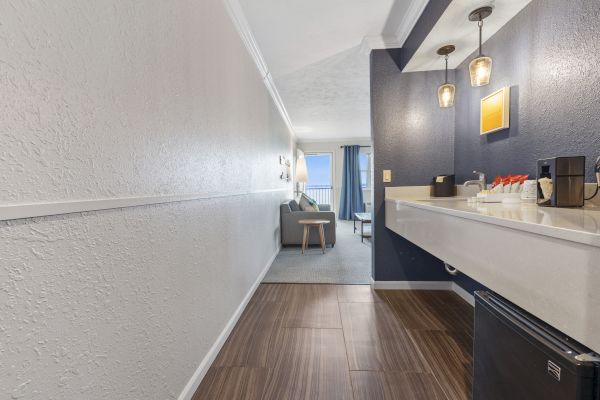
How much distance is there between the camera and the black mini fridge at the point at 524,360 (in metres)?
0.63

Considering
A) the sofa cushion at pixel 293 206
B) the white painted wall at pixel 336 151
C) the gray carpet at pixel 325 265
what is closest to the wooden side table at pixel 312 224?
the gray carpet at pixel 325 265

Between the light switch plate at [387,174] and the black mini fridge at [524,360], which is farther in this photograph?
the light switch plate at [387,174]

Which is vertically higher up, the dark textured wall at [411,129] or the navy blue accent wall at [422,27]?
the navy blue accent wall at [422,27]

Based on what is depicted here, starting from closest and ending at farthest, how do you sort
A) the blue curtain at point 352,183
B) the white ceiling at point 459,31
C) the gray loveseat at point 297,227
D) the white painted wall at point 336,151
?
the white ceiling at point 459,31 < the gray loveseat at point 297,227 < the blue curtain at point 352,183 < the white painted wall at point 336,151

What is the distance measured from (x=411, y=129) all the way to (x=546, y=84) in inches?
43.8


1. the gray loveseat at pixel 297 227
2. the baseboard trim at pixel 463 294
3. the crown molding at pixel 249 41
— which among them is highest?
the crown molding at pixel 249 41

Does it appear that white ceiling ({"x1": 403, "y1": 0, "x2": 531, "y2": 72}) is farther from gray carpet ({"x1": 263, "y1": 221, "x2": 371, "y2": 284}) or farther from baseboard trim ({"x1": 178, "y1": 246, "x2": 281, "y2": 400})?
baseboard trim ({"x1": 178, "y1": 246, "x2": 281, "y2": 400})

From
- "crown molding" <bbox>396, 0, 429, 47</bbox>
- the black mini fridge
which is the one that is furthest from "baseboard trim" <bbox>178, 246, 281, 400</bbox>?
"crown molding" <bbox>396, 0, 429, 47</bbox>

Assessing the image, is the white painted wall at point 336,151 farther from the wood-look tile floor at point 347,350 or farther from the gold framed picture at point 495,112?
the gold framed picture at point 495,112

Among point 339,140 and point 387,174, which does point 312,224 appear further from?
point 339,140

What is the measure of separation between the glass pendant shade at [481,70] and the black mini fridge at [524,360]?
1.31m

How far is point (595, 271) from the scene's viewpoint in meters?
0.56

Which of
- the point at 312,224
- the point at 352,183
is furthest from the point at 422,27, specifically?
the point at 352,183

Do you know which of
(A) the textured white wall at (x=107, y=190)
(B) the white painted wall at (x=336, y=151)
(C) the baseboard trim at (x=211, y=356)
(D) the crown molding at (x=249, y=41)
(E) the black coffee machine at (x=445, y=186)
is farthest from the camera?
(B) the white painted wall at (x=336, y=151)
